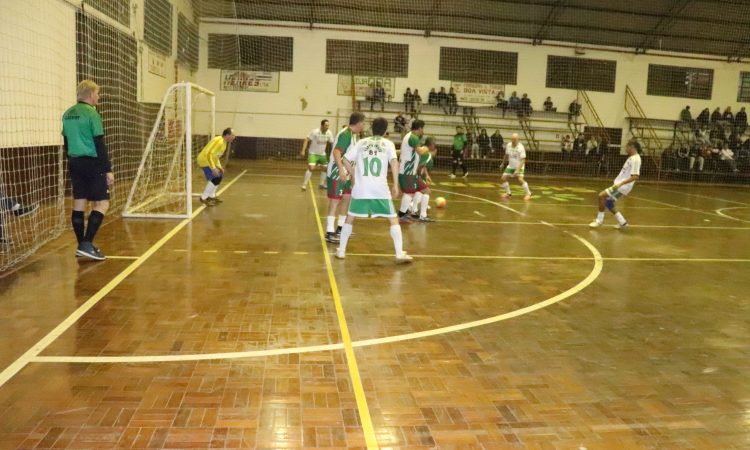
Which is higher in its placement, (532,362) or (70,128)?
(70,128)

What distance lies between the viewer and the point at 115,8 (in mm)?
15234

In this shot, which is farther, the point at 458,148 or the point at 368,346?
the point at 458,148

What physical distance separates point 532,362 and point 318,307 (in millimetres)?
2189

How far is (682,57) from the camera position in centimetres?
3027

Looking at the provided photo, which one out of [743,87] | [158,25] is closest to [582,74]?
[743,87]

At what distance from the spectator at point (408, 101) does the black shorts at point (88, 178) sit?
2156 centimetres

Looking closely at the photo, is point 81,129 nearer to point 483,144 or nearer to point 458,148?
point 458,148

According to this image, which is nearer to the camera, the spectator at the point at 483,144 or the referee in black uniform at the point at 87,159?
the referee in black uniform at the point at 87,159

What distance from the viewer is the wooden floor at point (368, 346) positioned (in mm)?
3562

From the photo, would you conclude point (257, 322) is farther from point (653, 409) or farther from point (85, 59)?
point (85, 59)

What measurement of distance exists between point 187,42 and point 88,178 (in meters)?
19.5

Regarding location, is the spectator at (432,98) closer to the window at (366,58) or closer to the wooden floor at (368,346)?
the window at (366,58)

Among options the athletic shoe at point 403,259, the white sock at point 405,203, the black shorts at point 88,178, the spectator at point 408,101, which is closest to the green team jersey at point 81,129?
the black shorts at point 88,178

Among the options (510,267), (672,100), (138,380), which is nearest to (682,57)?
(672,100)
